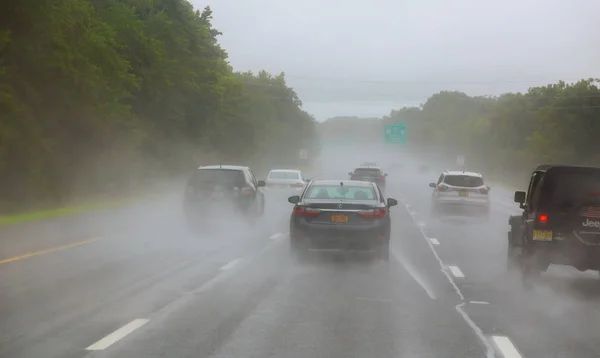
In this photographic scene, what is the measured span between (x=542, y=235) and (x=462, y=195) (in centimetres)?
2065

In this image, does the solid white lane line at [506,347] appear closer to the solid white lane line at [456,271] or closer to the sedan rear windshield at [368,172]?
the solid white lane line at [456,271]

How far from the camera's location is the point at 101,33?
4850cm

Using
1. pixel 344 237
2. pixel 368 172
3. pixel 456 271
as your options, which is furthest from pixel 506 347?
pixel 368 172

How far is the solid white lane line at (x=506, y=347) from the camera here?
8438 mm

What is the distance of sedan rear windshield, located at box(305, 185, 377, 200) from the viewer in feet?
57.0

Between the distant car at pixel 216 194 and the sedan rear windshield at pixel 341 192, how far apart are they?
839cm

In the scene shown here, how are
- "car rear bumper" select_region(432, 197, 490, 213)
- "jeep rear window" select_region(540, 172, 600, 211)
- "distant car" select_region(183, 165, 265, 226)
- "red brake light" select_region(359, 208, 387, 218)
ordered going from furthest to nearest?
"car rear bumper" select_region(432, 197, 490, 213), "distant car" select_region(183, 165, 265, 226), "red brake light" select_region(359, 208, 387, 218), "jeep rear window" select_region(540, 172, 600, 211)

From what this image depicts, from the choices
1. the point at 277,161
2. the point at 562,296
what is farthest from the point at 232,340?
the point at 277,161

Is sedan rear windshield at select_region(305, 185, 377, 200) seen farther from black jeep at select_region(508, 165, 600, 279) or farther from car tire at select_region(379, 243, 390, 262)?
black jeep at select_region(508, 165, 600, 279)

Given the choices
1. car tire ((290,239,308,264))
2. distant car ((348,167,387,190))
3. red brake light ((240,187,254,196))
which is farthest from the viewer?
distant car ((348,167,387,190))

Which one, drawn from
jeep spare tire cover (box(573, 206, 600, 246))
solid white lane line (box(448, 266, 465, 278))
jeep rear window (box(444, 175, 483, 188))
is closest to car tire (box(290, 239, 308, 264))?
solid white lane line (box(448, 266, 465, 278))

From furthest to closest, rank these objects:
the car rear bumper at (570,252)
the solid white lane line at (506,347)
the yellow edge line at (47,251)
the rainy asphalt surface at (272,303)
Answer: the yellow edge line at (47,251) → the car rear bumper at (570,252) → the rainy asphalt surface at (272,303) → the solid white lane line at (506,347)

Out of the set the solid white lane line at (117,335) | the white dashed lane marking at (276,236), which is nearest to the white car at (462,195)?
the white dashed lane marking at (276,236)

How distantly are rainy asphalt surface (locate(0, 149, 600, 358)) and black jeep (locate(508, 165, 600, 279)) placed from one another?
48 cm
